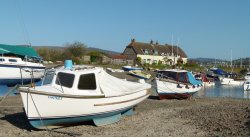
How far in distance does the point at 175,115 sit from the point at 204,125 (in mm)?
3176

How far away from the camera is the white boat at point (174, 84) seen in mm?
26328

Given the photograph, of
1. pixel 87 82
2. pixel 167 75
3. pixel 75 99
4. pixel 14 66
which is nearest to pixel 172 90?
pixel 167 75

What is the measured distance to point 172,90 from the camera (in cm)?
2656

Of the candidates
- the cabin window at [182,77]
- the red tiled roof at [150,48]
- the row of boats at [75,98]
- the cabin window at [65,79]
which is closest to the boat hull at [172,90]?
the cabin window at [182,77]

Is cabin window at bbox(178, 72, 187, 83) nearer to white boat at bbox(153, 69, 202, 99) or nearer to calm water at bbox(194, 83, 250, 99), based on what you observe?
white boat at bbox(153, 69, 202, 99)

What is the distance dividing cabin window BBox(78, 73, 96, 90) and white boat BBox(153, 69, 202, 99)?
38.3ft

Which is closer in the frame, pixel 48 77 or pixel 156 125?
pixel 48 77

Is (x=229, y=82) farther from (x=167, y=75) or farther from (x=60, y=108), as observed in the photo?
(x=60, y=108)

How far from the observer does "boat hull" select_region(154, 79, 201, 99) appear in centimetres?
2631

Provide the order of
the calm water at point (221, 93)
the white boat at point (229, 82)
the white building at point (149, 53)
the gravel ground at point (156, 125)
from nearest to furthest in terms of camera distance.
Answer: the gravel ground at point (156, 125), the calm water at point (221, 93), the white boat at point (229, 82), the white building at point (149, 53)

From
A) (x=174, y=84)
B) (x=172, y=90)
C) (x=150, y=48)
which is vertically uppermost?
(x=150, y=48)

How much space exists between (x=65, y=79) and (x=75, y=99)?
1212 mm

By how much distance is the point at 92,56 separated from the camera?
96938 millimetres

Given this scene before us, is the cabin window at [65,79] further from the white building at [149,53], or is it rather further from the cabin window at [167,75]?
the white building at [149,53]
